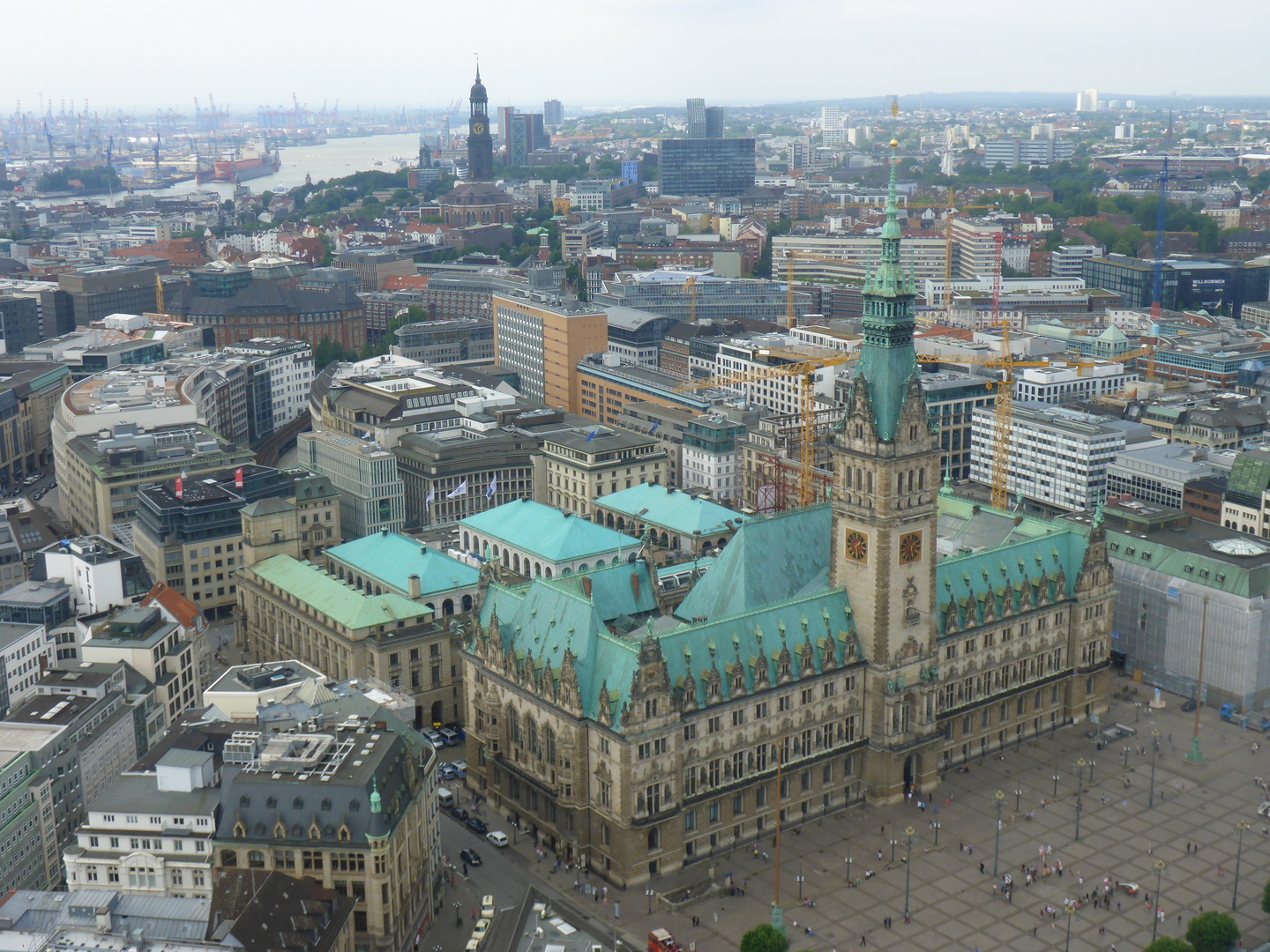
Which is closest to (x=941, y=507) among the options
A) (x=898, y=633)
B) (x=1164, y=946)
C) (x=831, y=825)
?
(x=898, y=633)

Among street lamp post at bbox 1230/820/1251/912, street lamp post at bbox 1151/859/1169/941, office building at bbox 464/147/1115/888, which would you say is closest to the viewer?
street lamp post at bbox 1151/859/1169/941

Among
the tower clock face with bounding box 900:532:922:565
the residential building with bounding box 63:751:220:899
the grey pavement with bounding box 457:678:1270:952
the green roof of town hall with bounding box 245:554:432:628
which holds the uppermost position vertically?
the tower clock face with bounding box 900:532:922:565

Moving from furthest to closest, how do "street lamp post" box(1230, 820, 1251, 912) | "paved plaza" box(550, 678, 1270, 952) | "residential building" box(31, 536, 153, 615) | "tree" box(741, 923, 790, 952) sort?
"residential building" box(31, 536, 153, 615), "street lamp post" box(1230, 820, 1251, 912), "paved plaza" box(550, 678, 1270, 952), "tree" box(741, 923, 790, 952)

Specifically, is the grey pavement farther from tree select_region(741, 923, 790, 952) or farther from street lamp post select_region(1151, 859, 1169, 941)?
tree select_region(741, 923, 790, 952)

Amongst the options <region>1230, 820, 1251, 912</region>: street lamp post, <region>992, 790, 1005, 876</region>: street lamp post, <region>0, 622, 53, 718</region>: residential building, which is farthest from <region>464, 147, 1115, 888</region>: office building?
<region>0, 622, 53, 718</region>: residential building

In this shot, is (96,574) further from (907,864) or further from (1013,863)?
(1013,863)

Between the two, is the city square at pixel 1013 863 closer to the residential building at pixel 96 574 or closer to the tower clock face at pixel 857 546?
the tower clock face at pixel 857 546

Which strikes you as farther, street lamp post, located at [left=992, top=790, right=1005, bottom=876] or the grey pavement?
street lamp post, located at [left=992, top=790, right=1005, bottom=876]

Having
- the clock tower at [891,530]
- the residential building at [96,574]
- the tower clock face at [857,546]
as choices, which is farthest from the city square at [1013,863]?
the residential building at [96,574]
